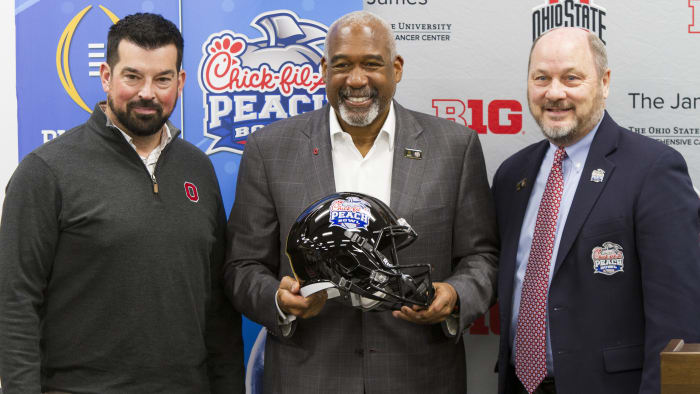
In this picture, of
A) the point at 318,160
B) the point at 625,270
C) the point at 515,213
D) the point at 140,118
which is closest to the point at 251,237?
the point at 318,160

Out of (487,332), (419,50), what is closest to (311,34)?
(419,50)

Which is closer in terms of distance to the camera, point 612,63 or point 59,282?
point 59,282

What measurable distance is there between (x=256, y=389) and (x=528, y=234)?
4.76ft

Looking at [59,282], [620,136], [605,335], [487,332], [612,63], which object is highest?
[612,63]

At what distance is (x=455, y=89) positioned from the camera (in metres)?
3.31

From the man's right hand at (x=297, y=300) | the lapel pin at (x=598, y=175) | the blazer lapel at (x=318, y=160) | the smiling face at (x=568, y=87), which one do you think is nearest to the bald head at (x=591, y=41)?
the smiling face at (x=568, y=87)

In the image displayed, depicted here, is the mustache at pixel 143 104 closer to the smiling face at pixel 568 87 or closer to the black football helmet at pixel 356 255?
the black football helmet at pixel 356 255

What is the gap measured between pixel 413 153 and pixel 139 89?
0.97m

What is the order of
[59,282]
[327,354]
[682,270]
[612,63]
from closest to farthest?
1. [682,270]
2. [59,282]
3. [327,354]
4. [612,63]

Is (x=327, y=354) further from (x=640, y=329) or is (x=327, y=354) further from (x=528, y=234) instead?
A: (x=640, y=329)

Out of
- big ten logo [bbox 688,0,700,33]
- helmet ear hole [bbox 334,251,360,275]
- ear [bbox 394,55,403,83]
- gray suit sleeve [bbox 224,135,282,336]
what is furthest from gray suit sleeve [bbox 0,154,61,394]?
big ten logo [bbox 688,0,700,33]

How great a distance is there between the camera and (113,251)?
239cm

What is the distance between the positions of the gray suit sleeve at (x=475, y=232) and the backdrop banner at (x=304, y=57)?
622 millimetres

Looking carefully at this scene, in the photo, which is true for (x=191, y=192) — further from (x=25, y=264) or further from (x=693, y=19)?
(x=693, y=19)
